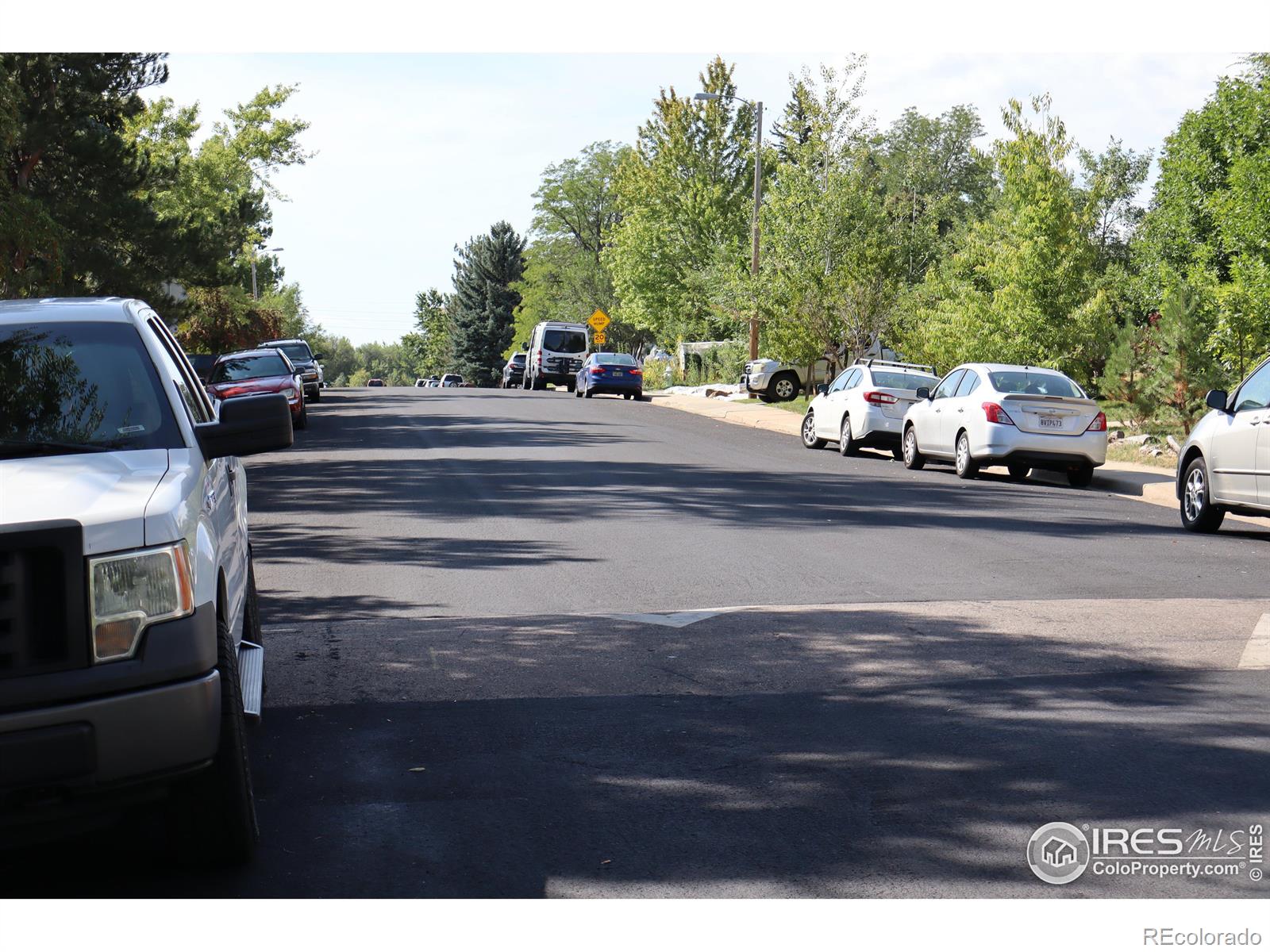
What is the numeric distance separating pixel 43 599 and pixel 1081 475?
57.0 feet

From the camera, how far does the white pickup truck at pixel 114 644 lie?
12.8 ft

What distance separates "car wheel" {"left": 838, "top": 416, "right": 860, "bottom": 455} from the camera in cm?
2362

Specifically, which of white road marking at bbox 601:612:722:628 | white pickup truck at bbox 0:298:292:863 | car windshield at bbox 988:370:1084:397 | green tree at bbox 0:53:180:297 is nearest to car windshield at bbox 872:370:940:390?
car windshield at bbox 988:370:1084:397

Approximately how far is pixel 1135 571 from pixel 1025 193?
19053 millimetres

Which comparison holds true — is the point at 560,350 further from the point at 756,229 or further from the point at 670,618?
the point at 670,618

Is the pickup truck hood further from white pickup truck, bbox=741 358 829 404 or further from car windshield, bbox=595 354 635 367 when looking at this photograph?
car windshield, bbox=595 354 635 367

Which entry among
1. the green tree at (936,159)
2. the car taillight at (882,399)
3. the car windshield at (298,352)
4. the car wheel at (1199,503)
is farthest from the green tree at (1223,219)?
the green tree at (936,159)

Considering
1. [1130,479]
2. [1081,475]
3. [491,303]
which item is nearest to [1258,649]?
[1081,475]

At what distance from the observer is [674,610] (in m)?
9.27

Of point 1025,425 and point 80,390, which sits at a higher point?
point 80,390

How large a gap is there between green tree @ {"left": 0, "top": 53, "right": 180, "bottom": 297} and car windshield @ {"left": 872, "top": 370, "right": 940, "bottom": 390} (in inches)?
599

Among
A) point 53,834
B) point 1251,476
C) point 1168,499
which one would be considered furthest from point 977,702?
point 1168,499

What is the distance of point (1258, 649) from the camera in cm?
802

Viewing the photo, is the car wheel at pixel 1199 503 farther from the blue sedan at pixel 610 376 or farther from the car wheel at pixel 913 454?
the blue sedan at pixel 610 376
